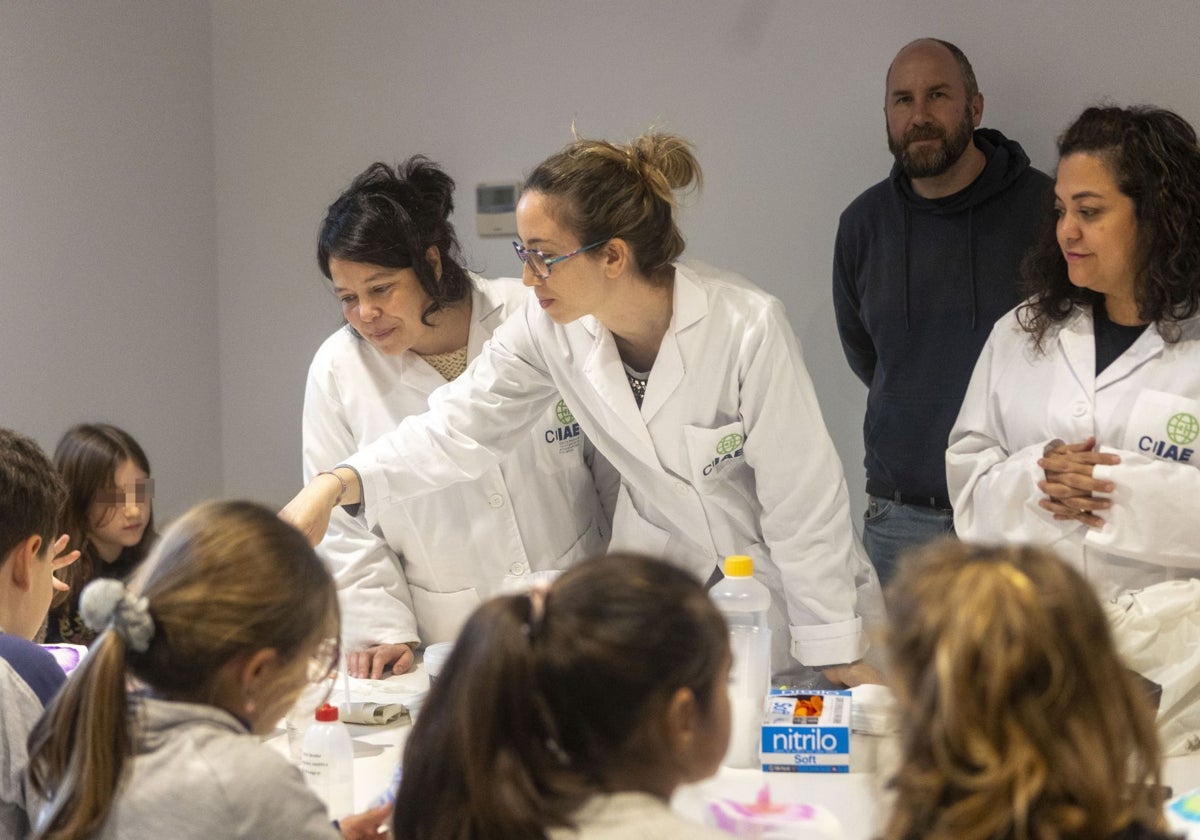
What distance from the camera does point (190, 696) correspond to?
1.30 metres

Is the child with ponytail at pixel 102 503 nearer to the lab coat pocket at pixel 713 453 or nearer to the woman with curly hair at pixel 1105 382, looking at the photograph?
the lab coat pocket at pixel 713 453

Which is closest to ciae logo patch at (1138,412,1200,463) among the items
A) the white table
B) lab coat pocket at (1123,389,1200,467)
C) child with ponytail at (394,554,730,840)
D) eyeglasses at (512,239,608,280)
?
lab coat pocket at (1123,389,1200,467)

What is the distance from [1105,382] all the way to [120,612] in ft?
5.15

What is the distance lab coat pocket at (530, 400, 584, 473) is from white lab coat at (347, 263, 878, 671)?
1.2 inches

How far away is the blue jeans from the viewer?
2744mm

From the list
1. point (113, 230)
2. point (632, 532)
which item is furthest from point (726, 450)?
point (113, 230)

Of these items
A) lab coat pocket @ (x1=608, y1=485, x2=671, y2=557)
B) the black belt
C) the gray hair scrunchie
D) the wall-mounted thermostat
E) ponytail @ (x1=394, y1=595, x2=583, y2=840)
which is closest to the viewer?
ponytail @ (x1=394, y1=595, x2=583, y2=840)

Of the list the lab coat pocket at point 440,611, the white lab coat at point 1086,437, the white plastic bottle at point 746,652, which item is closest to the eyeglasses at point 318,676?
the lab coat pocket at point 440,611

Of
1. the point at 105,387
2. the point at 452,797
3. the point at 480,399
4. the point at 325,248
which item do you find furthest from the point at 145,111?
the point at 452,797

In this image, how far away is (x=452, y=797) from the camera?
3.87ft

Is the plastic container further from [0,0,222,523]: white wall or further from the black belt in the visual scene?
[0,0,222,523]: white wall

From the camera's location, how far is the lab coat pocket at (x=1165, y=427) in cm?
201

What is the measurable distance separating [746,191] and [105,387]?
1.83 meters

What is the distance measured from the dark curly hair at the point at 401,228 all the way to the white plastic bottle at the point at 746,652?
959 millimetres
